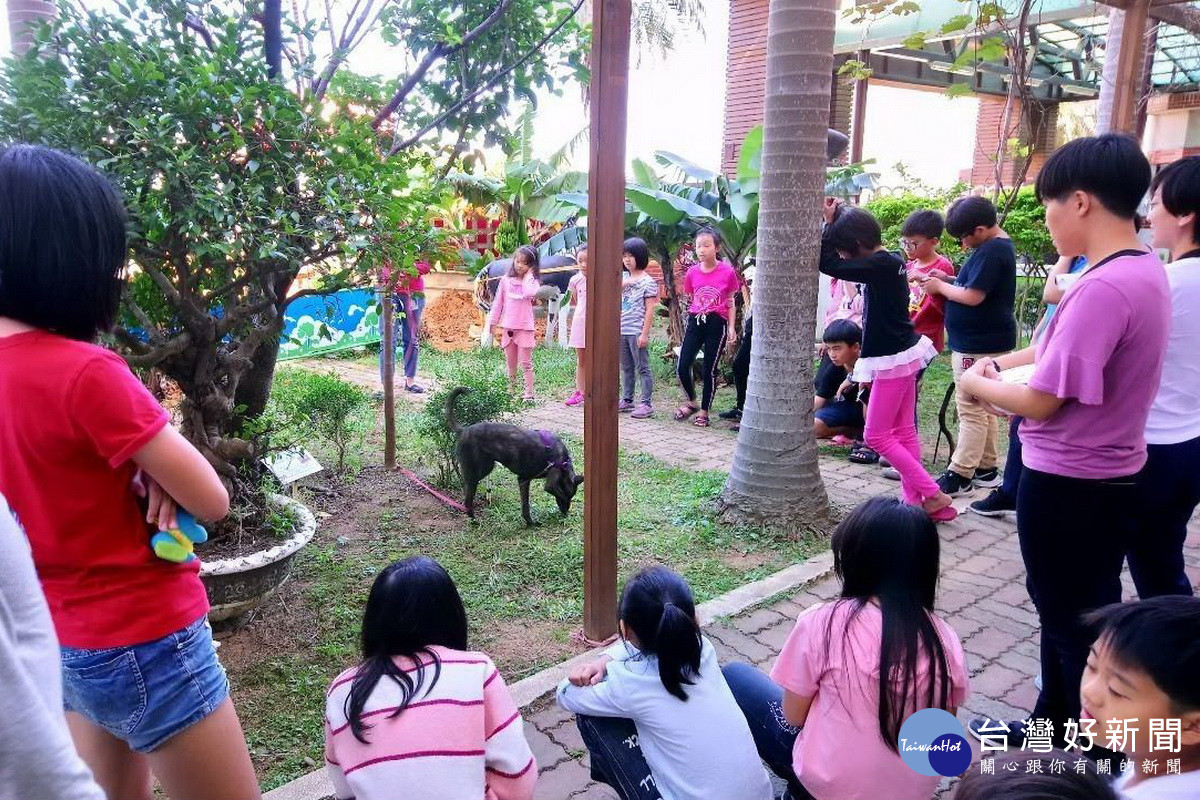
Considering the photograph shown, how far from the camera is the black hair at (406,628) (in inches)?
69.9

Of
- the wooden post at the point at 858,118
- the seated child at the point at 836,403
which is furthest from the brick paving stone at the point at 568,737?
the wooden post at the point at 858,118

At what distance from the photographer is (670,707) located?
209cm

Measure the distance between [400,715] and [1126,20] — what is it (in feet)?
20.1

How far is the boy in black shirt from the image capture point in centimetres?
511

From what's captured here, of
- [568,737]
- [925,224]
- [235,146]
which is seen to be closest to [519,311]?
[925,224]

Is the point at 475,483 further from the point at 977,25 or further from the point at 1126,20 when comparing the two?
the point at 1126,20

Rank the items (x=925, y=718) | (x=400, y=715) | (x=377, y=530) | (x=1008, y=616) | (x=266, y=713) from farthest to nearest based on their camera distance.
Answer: (x=377, y=530) → (x=1008, y=616) → (x=266, y=713) → (x=925, y=718) → (x=400, y=715)

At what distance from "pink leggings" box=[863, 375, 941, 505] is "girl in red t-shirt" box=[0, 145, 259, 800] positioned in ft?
13.1

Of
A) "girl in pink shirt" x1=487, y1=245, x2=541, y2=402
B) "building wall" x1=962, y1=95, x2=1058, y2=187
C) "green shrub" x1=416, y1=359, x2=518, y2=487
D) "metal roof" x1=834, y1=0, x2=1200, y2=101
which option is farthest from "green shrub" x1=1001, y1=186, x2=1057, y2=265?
"green shrub" x1=416, y1=359, x2=518, y2=487

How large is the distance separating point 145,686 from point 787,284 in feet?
13.0

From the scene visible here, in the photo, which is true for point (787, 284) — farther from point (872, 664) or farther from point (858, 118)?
point (858, 118)

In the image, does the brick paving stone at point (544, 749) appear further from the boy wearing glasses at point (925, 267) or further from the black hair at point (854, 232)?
the boy wearing glasses at point (925, 267)

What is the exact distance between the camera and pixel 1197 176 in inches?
105

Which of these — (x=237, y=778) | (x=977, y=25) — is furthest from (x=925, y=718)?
(x=977, y=25)
